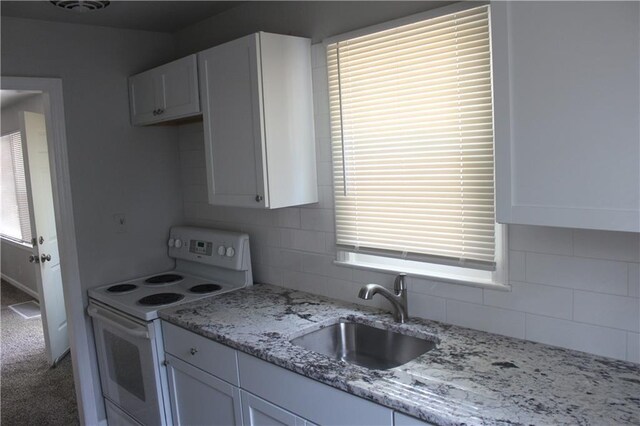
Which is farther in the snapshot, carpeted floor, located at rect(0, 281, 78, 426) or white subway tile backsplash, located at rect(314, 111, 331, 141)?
carpeted floor, located at rect(0, 281, 78, 426)

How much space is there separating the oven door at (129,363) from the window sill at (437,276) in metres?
1.02

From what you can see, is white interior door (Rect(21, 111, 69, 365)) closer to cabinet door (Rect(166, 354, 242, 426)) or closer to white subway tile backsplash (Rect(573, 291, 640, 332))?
cabinet door (Rect(166, 354, 242, 426))

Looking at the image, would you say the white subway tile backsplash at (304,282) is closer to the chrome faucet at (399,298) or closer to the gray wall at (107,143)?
the chrome faucet at (399,298)

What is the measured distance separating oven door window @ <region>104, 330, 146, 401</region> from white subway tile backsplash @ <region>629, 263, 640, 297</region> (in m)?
2.22

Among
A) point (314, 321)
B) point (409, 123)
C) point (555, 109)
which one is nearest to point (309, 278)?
point (314, 321)

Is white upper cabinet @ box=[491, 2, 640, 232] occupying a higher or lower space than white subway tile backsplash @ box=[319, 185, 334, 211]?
higher

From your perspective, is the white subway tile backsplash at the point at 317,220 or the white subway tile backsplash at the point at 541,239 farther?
the white subway tile backsplash at the point at 317,220

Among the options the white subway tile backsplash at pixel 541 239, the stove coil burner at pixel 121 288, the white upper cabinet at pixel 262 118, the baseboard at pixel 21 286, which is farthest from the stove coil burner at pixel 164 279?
the baseboard at pixel 21 286

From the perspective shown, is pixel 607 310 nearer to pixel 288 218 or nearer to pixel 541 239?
pixel 541 239

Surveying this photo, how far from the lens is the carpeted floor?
3.38 metres

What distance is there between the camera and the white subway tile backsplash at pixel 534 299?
176 centimetres

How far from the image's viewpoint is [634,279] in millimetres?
1589

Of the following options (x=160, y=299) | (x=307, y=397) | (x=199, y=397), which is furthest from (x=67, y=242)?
(x=307, y=397)

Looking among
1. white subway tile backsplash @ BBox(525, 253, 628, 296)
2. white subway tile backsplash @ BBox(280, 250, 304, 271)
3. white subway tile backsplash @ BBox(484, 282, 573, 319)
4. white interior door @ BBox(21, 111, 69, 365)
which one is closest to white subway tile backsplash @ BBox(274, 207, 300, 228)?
white subway tile backsplash @ BBox(280, 250, 304, 271)
